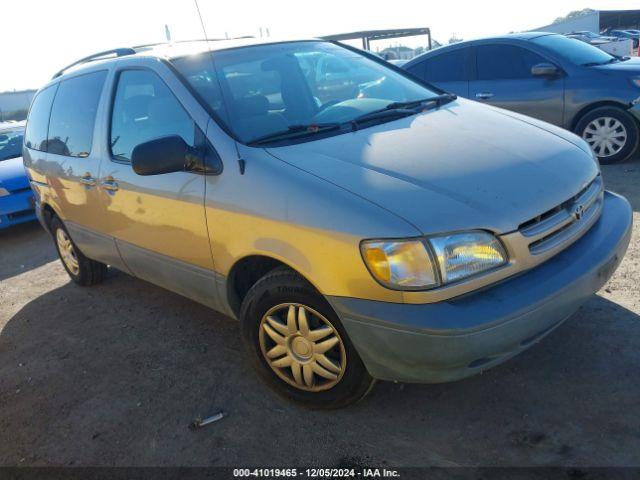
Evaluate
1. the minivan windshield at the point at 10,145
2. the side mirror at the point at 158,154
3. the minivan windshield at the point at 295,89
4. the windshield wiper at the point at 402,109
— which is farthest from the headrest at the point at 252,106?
the minivan windshield at the point at 10,145

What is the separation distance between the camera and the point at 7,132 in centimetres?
872

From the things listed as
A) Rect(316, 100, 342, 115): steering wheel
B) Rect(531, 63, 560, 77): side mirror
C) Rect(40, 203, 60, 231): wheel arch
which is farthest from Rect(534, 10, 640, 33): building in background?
Rect(316, 100, 342, 115): steering wheel

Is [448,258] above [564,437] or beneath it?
above

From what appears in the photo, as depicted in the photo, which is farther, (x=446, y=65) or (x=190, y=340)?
(x=446, y=65)

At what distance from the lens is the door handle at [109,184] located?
133 inches

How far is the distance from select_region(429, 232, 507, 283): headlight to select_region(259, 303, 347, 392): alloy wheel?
1.90ft

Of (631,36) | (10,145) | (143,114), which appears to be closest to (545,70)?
(143,114)

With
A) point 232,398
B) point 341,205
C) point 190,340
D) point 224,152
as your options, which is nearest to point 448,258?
point 341,205

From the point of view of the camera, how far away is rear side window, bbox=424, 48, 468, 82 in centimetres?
709

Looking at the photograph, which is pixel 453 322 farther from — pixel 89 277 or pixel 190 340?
pixel 89 277

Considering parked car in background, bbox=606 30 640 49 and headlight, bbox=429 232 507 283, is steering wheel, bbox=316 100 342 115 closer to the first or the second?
headlight, bbox=429 232 507 283

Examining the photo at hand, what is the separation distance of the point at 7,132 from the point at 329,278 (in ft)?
27.5

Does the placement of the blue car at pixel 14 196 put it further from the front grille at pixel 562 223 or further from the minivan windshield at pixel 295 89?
the front grille at pixel 562 223

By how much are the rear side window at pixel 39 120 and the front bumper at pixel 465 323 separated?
341cm
